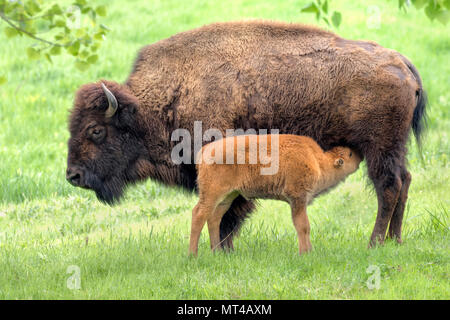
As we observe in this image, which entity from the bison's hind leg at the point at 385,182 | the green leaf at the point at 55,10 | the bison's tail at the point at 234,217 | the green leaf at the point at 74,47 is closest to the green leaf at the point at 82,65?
the green leaf at the point at 74,47

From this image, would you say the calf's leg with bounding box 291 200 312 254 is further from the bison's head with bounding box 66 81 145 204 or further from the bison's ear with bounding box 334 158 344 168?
the bison's head with bounding box 66 81 145 204

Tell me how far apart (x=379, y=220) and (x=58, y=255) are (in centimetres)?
307

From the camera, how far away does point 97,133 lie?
677 centimetres

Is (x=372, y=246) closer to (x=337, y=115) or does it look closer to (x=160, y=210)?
(x=337, y=115)

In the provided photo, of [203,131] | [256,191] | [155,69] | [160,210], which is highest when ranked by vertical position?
[155,69]

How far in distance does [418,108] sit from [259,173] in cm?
193

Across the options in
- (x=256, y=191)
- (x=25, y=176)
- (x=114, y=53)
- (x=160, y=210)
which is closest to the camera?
(x=256, y=191)

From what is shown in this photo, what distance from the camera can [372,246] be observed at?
620cm

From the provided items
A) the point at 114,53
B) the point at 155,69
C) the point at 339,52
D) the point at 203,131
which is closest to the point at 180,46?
the point at 155,69

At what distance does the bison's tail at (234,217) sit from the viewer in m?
6.64

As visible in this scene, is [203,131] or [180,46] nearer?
[203,131]

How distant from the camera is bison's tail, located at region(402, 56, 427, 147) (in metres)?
6.53

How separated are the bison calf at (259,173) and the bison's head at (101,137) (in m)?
1.21

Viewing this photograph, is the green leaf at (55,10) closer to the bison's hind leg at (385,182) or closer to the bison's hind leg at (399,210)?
the bison's hind leg at (385,182)
